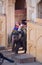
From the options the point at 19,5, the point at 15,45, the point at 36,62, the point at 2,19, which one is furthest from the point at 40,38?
the point at 19,5

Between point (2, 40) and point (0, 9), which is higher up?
point (0, 9)

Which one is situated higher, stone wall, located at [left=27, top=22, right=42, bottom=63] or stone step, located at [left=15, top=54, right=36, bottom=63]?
stone wall, located at [left=27, top=22, right=42, bottom=63]

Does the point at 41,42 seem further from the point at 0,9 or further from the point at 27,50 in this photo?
the point at 0,9

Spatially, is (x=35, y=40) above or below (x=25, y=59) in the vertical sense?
above

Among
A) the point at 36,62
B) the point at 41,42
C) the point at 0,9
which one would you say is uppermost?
the point at 0,9

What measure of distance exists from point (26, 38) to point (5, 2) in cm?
264

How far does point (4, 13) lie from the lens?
1314 cm

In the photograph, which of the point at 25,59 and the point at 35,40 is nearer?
the point at 25,59

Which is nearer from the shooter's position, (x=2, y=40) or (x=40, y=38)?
(x=40, y=38)

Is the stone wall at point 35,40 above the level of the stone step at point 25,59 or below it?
above

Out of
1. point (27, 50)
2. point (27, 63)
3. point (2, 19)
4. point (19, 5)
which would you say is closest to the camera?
point (27, 63)

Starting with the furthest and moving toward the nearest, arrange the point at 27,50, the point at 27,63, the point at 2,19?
1. the point at 2,19
2. the point at 27,50
3. the point at 27,63

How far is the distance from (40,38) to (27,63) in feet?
2.85

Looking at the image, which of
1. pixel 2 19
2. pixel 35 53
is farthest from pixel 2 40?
pixel 35 53
